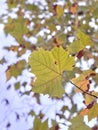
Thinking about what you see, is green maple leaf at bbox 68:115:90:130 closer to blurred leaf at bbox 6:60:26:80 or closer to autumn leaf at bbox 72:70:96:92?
autumn leaf at bbox 72:70:96:92

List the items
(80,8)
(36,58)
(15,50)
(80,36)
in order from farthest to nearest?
(80,8)
(15,50)
(80,36)
(36,58)

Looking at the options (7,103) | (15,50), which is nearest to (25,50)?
(15,50)

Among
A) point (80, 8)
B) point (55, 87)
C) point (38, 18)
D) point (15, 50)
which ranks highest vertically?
point (38, 18)

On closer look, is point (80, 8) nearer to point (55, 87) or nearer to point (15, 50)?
point (15, 50)

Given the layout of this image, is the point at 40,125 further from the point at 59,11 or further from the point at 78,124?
the point at 59,11

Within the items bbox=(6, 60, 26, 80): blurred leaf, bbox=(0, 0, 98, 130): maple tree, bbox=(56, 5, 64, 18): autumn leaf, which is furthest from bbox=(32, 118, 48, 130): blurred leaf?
bbox=(56, 5, 64, 18): autumn leaf

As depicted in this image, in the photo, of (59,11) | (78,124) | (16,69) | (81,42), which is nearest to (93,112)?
(78,124)

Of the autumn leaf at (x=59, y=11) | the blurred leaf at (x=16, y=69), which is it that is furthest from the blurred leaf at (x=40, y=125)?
the autumn leaf at (x=59, y=11)

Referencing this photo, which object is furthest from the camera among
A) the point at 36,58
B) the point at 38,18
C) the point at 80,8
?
the point at 38,18
